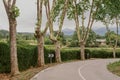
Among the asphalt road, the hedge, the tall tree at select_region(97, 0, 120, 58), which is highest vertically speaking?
the tall tree at select_region(97, 0, 120, 58)

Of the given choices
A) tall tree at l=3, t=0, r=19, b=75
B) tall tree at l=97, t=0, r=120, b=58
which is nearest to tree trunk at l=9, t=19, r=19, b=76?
tall tree at l=3, t=0, r=19, b=75

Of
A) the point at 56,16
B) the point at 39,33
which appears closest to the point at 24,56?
the point at 39,33

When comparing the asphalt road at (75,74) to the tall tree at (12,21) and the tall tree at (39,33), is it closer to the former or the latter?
the tall tree at (12,21)

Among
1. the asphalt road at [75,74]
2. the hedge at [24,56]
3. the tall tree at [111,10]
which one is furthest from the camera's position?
the tall tree at [111,10]

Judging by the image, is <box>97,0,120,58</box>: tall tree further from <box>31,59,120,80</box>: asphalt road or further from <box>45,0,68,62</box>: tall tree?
<box>31,59,120,80</box>: asphalt road

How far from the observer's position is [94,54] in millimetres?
77812

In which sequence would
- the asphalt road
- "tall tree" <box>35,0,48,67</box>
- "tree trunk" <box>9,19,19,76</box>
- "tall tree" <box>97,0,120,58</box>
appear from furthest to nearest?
"tall tree" <box>97,0,120,58</box> < "tall tree" <box>35,0,48,67</box> < "tree trunk" <box>9,19,19,76</box> < the asphalt road

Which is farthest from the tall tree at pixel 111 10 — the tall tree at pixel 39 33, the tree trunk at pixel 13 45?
the tree trunk at pixel 13 45

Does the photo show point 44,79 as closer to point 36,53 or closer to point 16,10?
point 16,10

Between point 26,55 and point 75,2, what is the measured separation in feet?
89.5

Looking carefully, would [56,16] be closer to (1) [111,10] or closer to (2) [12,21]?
(1) [111,10]

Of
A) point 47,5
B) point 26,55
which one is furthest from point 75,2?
point 26,55

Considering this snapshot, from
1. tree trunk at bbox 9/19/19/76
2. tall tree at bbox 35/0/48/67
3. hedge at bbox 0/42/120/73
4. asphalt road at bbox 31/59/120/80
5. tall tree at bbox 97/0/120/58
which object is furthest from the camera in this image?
tall tree at bbox 97/0/120/58

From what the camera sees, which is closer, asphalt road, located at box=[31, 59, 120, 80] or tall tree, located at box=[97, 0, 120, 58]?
asphalt road, located at box=[31, 59, 120, 80]
